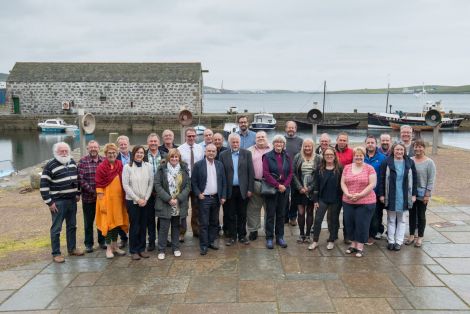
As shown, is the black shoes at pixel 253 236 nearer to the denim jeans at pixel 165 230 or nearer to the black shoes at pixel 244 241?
the black shoes at pixel 244 241

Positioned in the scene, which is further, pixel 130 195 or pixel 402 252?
pixel 402 252

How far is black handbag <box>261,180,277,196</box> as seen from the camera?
541 centimetres

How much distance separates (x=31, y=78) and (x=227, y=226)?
3942 cm

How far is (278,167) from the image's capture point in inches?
211

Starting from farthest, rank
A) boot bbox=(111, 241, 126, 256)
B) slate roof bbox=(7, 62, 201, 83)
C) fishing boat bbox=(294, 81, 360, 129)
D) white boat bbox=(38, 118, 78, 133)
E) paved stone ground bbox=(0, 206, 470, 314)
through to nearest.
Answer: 1. fishing boat bbox=(294, 81, 360, 129)
2. slate roof bbox=(7, 62, 201, 83)
3. white boat bbox=(38, 118, 78, 133)
4. boot bbox=(111, 241, 126, 256)
5. paved stone ground bbox=(0, 206, 470, 314)

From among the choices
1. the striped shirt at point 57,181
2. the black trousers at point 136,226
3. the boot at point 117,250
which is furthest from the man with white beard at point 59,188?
the black trousers at point 136,226

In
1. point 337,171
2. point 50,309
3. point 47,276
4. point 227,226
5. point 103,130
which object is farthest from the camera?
point 103,130

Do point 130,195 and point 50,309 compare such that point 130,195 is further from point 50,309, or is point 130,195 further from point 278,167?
point 278,167

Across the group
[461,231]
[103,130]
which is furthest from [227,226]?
[103,130]

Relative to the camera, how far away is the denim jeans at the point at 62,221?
5082mm

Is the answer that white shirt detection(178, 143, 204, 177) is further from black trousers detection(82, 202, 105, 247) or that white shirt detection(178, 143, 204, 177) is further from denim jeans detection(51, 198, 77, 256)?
denim jeans detection(51, 198, 77, 256)

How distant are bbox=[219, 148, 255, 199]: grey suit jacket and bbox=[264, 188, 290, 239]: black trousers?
0.36 metres

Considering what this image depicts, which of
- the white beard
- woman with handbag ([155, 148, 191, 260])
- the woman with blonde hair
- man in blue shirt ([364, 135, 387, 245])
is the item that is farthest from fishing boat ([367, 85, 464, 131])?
the white beard

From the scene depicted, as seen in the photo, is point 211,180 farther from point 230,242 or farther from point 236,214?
point 230,242
